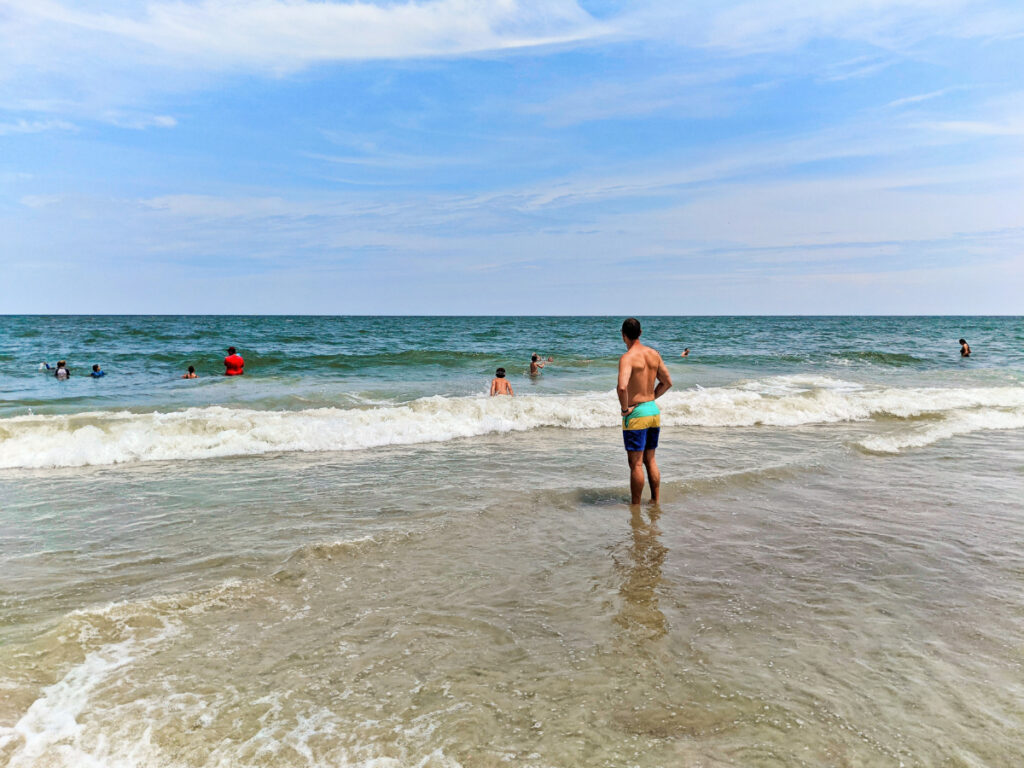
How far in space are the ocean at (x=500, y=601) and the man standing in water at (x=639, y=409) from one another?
1.10 feet

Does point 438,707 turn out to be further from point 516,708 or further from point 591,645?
point 591,645

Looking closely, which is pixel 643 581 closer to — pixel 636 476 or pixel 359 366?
pixel 636 476

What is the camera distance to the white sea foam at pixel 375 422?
938 cm

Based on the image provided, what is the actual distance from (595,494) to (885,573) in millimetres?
3014

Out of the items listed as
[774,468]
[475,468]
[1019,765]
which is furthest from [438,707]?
[774,468]

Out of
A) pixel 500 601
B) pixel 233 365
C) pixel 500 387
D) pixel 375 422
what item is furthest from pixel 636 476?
pixel 233 365

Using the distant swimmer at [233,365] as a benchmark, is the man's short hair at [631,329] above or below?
above

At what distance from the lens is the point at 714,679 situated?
3150 millimetres

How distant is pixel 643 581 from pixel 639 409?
2.43 m

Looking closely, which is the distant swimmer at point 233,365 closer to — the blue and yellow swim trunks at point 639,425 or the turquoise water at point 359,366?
the turquoise water at point 359,366

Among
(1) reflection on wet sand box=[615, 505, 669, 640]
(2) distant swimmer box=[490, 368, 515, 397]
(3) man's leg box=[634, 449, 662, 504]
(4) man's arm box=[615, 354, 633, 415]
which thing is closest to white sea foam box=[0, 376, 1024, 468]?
(2) distant swimmer box=[490, 368, 515, 397]

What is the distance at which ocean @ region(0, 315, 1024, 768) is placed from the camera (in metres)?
2.74

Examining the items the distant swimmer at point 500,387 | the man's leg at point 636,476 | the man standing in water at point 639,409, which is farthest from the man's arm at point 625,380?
the distant swimmer at point 500,387

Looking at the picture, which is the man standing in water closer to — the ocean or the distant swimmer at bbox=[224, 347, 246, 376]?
the ocean
